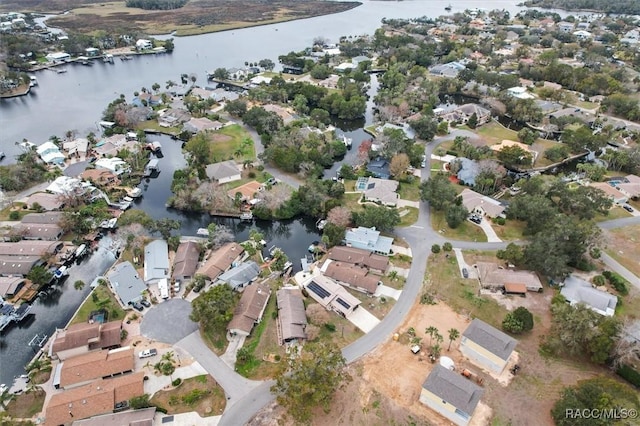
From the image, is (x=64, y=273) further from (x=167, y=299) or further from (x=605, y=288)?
(x=605, y=288)

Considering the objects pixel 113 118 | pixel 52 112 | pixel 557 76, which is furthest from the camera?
pixel 557 76

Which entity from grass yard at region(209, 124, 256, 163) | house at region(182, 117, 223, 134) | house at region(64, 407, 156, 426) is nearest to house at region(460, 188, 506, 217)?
grass yard at region(209, 124, 256, 163)

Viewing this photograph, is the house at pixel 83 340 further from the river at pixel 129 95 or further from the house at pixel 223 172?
the house at pixel 223 172

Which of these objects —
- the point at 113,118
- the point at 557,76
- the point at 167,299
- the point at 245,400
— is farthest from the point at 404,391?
the point at 557,76

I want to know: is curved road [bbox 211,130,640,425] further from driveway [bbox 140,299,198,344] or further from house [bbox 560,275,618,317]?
house [bbox 560,275,618,317]

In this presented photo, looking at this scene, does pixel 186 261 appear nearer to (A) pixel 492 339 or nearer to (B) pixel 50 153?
(A) pixel 492 339

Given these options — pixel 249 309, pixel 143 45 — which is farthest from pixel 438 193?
pixel 143 45
